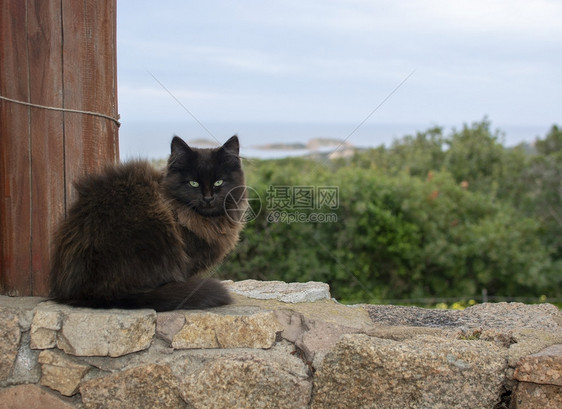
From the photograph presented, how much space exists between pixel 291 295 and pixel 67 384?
104cm

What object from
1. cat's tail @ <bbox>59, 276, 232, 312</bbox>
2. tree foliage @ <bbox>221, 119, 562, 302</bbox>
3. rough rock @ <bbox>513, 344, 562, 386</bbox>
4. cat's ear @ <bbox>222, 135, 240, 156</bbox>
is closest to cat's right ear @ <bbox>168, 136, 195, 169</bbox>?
cat's ear @ <bbox>222, 135, 240, 156</bbox>

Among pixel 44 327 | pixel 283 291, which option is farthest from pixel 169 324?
pixel 283 291

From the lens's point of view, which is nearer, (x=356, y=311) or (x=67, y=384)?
(x=67, y=384)

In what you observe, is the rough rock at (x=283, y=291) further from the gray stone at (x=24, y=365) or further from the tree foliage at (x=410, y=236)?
the tree foliage at (x=410, y=236)

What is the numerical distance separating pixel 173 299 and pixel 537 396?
4.75ft

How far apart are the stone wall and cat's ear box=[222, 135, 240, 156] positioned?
2.94 feet

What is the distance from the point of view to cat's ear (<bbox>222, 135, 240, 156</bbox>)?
2729 mm

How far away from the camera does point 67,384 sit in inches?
81.8

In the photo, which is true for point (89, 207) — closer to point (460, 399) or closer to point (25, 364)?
point (25, 364)

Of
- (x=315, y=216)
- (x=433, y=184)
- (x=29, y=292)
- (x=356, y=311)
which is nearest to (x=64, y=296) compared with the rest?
(x=29, y=292)

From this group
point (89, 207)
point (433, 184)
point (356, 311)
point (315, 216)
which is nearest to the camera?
point (89, 207)

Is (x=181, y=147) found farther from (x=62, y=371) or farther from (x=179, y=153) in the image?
(x=62, y=371)

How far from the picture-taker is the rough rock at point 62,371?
2.07 meters

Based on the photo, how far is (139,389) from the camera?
2.04m
